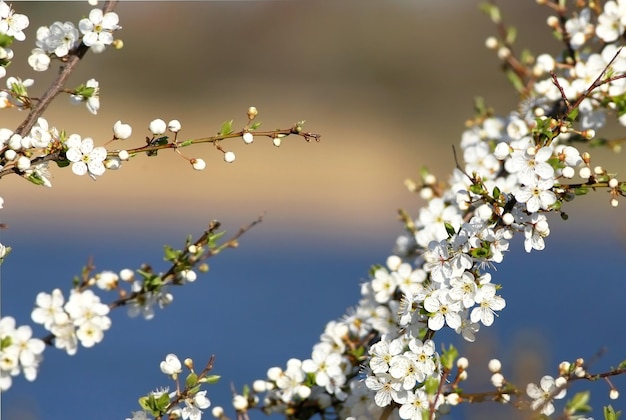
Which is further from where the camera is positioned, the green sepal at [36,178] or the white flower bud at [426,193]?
the white flower bud at [426,193]

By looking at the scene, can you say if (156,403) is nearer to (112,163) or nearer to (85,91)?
(112,163)

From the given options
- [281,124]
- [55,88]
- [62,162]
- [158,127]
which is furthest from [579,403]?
[281,124]

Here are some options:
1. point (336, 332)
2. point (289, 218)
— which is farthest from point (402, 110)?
point (336, 332)

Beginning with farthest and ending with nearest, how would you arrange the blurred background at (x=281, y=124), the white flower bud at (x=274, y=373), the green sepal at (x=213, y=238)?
the blurred background at (x=281, y=124), the white flower bud at (x=274, y=373), the green sepal at (x=213, y=238)

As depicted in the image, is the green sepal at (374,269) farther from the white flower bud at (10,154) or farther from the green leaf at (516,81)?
the white flower bud at (10,154)

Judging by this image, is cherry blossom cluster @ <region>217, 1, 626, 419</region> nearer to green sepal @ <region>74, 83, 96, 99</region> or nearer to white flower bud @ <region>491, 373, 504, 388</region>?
white flower bud @ <region>491, 373, 504, 388</region>

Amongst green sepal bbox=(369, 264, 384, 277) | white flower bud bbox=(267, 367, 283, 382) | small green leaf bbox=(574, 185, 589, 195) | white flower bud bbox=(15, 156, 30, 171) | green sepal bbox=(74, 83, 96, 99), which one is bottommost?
white flower bud bbox=(267, 367, 283, 382)

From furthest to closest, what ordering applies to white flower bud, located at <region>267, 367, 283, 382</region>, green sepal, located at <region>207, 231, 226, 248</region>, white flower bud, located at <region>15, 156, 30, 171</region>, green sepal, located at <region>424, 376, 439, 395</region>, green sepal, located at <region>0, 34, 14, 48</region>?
1. white flower bud, located at <region>267, 367, 283, 382</region>
2. green sepal, located at <region>207, 231, 226, 248</region>
3. green sepal, located at <region>0, 34, 14, 48</region>
4. white flower bud, located at <region>15, 156, 30, 171</region>
5. green sepal, located at <region>424, 376, 439, 395</region>

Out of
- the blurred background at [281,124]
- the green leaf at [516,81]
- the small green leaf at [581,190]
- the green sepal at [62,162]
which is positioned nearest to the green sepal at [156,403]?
the green sepal at [62,162]

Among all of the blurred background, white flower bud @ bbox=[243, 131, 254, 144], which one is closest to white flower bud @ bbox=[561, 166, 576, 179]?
white flower bud @ bbox=[243, 131, 254, 144]
